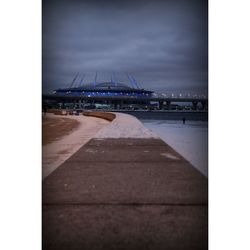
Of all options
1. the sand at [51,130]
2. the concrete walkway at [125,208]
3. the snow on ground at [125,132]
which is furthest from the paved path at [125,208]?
the snow on ground at [125,132]

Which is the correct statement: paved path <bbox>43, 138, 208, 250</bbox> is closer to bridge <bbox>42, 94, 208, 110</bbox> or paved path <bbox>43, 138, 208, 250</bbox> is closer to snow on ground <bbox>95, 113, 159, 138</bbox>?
bridge <bbox>42, 94, 208, 110</bbox>

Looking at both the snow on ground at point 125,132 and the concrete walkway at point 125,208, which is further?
the snow on ground at point 125,132

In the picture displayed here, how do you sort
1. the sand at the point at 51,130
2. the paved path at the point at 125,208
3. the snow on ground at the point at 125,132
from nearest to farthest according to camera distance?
the paved path at the point at 125,208
the sand at the point at 51,130
the snow on ground at the point at 125,132

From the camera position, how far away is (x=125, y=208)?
7.18ft

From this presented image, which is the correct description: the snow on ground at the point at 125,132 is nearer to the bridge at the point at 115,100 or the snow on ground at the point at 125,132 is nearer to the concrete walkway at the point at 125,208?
the bridge at the point at 115,100

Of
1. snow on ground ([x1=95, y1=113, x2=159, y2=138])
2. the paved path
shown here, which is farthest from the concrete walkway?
snow on ground ([x1=95, y1=113, x2=159, y2=138])

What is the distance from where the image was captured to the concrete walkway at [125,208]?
6.70ft

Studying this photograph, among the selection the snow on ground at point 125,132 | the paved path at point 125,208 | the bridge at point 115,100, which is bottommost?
the paved path at point 125,208

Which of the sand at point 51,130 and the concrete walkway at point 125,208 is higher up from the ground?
the sand at point 51,130

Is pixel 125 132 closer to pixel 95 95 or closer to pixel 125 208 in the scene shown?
pixel 95 95

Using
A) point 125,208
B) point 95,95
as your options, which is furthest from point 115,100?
point 125,208
